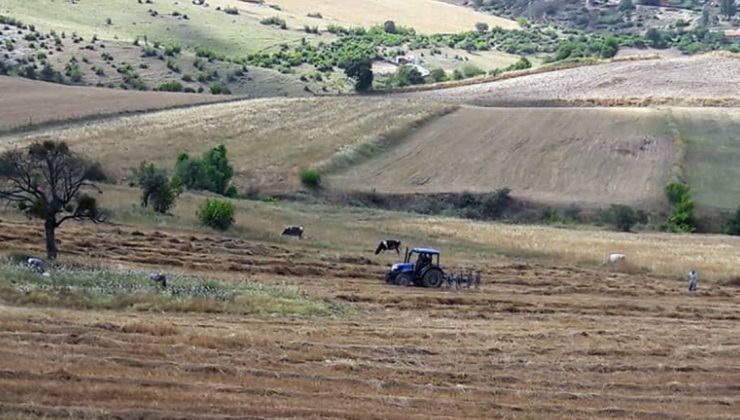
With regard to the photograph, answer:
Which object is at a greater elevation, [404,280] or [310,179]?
[310,179]

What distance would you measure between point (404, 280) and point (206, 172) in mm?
23777

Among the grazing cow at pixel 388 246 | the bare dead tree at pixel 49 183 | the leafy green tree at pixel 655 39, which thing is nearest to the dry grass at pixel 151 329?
the bare dead tree at pixel 49 183

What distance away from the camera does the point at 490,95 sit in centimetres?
9538

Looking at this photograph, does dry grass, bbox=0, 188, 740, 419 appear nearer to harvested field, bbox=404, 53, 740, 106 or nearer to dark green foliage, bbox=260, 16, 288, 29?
harvested field, bbox=404, 53, 740, 106

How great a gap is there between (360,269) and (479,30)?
13877 centimetres

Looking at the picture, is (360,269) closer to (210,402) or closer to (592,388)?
(592,388)

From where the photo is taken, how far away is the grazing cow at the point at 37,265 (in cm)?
3180

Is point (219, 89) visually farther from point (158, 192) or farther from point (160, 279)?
point (160, 279)

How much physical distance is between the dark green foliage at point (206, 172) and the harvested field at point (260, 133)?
2.08m

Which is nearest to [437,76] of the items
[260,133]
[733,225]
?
[260,133]

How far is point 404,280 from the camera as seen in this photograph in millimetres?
39000

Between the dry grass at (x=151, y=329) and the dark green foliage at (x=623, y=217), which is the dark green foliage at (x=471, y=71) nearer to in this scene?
the dark green foliage at (x=623, y=217)

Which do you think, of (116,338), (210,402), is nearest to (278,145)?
(116,338)

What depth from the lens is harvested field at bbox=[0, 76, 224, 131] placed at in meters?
74.8
